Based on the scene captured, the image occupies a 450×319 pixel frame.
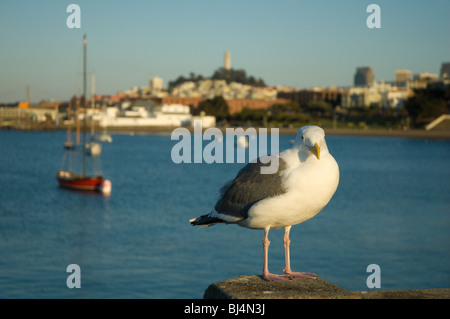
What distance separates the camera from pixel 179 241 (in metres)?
21.4

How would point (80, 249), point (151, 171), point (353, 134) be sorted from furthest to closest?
point (353, 134) → point (151, 171) → point (80, 249)

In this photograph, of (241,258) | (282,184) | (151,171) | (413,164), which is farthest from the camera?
(413,164)

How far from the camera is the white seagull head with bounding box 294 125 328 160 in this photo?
273 centimetres

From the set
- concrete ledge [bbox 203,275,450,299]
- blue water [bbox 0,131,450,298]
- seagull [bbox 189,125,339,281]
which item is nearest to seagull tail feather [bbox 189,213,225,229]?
seagull [bbox 189,125,339,281]

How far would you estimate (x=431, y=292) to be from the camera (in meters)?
2.76

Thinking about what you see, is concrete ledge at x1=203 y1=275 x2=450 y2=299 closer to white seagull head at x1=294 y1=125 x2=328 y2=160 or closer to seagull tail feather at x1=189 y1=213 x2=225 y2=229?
seagull tail feather at x1=189 y1=213 x2=225 y2=229

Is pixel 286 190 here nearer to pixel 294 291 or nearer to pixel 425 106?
pixel 294 291

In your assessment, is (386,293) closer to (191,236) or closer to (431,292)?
(431,292)

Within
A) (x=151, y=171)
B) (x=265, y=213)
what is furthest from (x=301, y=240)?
(x=151, y=171)

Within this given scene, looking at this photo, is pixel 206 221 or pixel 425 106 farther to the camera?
pixel 425 106

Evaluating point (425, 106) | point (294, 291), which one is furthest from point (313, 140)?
point (425, 106)

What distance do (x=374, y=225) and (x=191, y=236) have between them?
8406 mm

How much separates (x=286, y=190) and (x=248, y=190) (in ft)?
0.85

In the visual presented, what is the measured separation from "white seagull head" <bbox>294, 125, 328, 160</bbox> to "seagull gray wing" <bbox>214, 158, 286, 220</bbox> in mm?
167
